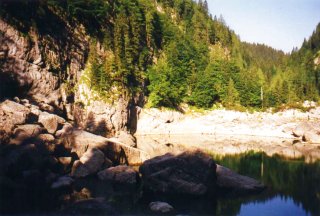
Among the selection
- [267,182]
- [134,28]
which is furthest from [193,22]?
[267,182]

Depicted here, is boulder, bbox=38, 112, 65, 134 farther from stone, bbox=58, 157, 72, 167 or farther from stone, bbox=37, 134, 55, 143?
stone, bbox=58, 157, 72, 167

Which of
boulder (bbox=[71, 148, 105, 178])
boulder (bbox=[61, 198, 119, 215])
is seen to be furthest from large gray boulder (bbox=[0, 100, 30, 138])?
boulder (bbox=[61, 198, 119, 215])

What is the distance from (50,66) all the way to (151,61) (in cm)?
3394

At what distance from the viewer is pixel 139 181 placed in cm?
2614

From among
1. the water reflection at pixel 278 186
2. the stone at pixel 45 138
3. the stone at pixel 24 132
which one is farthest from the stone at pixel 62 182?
the water reflection at pixel 278 186

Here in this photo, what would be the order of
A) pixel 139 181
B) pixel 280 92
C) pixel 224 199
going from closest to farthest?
pixel 224 199, pixel 139 181, pixel 280 92

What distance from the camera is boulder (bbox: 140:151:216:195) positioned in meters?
23.5

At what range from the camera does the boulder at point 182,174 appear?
77.0 ft

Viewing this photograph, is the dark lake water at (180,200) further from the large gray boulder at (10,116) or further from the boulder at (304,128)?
the boulder at (304,128)

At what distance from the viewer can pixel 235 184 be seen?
81.4 ft

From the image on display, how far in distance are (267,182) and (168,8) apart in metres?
101

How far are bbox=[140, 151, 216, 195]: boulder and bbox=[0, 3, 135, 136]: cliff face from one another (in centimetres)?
2305

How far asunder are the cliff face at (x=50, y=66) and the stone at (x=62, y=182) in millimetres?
18138

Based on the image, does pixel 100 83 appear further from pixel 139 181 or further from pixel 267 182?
pixel 267 182
